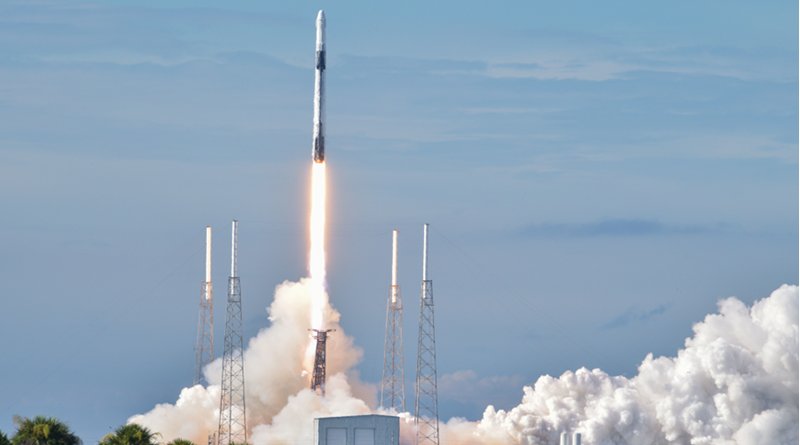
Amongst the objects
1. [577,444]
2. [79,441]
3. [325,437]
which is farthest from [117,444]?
[577,444]

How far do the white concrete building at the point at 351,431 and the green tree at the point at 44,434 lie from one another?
1982 cm

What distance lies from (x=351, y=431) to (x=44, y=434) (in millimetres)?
24112

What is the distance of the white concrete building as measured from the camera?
196 metres

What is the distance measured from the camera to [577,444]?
6978 inches

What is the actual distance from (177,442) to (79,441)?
9.74m

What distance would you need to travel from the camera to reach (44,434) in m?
182

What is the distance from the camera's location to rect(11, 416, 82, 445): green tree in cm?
18212

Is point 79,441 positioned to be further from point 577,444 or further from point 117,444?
point 577,444

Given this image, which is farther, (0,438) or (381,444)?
(381,444)

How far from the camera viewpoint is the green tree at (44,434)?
598ft

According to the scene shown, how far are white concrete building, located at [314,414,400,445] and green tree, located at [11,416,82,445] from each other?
19.8 meters

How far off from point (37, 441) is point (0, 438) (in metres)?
2.37

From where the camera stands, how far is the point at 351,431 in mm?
196625

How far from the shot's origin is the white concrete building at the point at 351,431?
644 feet
